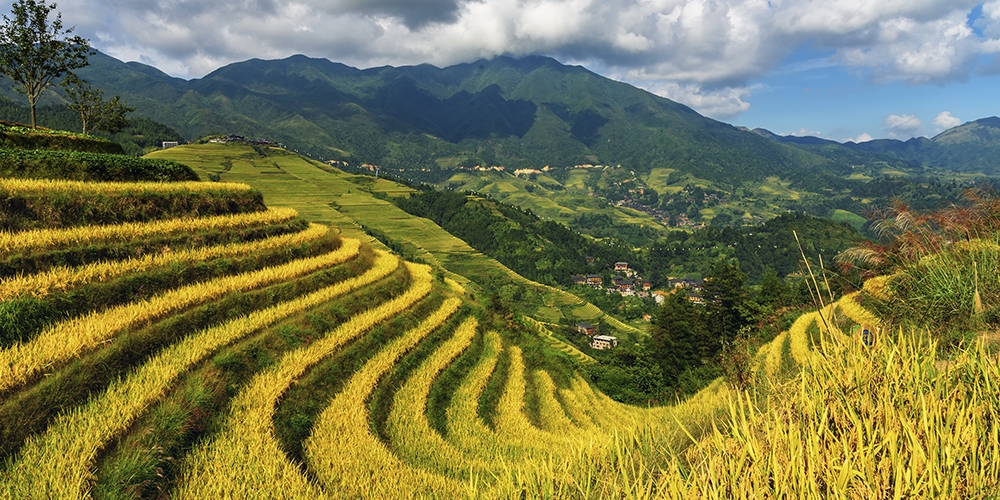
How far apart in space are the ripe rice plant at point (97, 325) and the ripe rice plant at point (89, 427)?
89 centimetres

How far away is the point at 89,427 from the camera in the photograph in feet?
21.6

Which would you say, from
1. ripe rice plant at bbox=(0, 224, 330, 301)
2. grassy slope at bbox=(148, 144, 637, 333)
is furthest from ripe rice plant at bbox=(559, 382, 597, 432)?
grassy slope at bbox=(148, 144, 637, 333)

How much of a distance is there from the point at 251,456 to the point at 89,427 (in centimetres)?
227

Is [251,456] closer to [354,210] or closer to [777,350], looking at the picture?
[777,350]

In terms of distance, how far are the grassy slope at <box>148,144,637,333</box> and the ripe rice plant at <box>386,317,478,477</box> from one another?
7125 centimetres

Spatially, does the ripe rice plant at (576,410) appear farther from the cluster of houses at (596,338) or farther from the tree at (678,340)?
the cluster of houses at (596,338)

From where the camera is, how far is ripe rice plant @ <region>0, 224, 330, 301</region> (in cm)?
869

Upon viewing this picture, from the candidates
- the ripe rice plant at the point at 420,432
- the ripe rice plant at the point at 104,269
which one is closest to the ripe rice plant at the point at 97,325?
the ripe rice plant at the point at 104,269

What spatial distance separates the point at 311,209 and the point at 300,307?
313 feet

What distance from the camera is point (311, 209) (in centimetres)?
10019

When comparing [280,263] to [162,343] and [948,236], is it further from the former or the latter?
[948,236]

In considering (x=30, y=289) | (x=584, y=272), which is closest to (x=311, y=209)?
(x=584, y=272)

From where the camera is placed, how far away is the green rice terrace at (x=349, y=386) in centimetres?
373

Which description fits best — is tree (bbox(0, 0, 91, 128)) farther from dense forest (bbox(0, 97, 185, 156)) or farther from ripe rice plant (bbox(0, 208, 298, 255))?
dense forest (bbox(0, 97, 185, 156))
